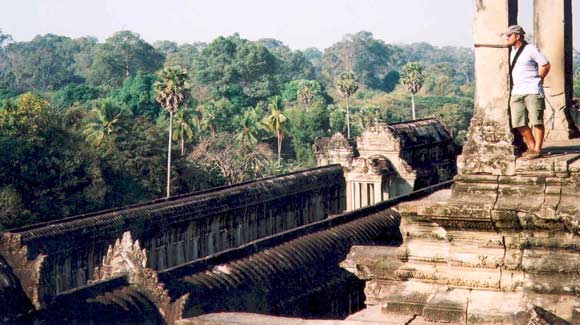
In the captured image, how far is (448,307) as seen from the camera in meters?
6.52

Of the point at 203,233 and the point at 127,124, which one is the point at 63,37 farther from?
the point at 203,233

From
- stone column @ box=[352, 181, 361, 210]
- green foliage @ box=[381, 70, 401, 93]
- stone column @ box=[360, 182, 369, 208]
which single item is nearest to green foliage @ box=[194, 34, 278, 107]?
green foliage @ box=[381, 70, 401, 93]

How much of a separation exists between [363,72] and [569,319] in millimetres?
138078

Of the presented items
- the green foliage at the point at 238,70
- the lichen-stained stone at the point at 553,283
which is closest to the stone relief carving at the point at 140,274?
the lichen-stained stone at the point at 553,283

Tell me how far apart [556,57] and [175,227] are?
630 inches

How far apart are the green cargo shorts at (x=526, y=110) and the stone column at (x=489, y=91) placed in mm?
94

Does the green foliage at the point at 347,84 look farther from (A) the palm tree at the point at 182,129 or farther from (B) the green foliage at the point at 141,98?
(A) the palm tree at the point at 182,129

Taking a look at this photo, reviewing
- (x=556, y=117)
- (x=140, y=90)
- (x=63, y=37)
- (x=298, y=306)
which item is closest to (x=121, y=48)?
(x=140, y=90)

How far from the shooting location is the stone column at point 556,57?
351 inches

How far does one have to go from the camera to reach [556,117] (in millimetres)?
9117

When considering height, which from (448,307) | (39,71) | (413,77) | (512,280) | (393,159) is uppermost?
(39,71)

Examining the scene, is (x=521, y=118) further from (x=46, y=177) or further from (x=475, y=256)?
(x=46, y=177)

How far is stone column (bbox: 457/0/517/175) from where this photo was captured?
6.94 meters

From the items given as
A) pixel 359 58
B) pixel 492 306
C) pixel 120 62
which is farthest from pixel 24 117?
pixel 359 58
